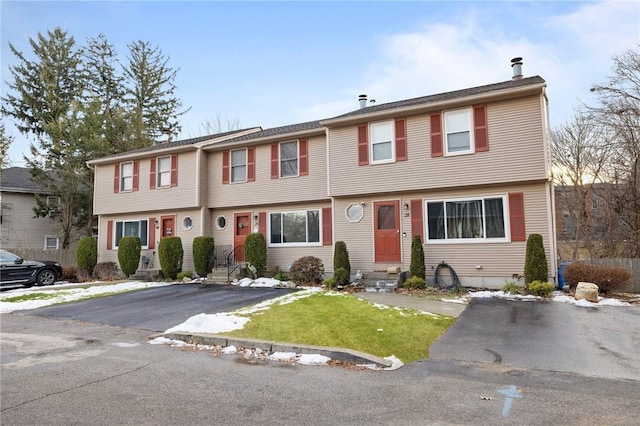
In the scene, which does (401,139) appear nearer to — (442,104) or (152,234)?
(442,104)

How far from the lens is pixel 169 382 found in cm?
446

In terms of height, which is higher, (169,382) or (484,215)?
(484,215)

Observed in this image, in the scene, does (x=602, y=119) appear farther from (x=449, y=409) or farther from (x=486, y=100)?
(x=449, y=409)

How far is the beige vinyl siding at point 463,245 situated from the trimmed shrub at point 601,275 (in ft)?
2.25

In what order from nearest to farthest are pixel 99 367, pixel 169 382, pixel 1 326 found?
pixel 169 382 < pixel 99 367 < pixel 1 326

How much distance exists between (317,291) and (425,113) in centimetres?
666

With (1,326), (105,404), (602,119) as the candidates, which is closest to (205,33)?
(1,326)

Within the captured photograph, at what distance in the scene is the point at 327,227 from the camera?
48.1ft

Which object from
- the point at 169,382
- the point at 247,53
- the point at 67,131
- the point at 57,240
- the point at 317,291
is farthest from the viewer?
the point at 57,240

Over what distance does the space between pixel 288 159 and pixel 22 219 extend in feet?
61.8

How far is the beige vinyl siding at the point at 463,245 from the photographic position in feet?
37.3

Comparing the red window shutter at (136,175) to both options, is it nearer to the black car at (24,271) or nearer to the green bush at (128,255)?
the green bush at (128,255)

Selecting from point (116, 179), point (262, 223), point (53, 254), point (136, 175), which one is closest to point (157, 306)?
point (262, 223)

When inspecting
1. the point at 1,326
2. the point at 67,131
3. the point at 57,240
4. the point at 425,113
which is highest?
the point at 67,131
